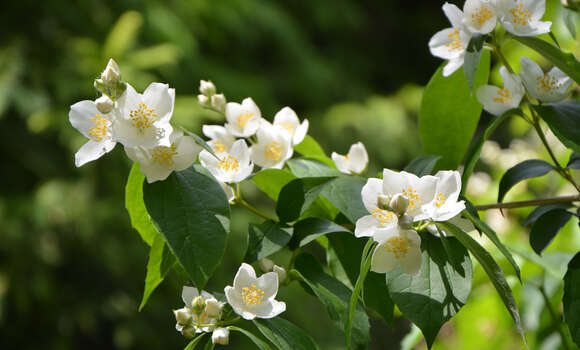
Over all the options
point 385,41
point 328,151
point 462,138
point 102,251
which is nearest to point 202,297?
point 462,138

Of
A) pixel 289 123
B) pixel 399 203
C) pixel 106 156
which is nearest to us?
pixel 399 203

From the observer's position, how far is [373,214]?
39 cm

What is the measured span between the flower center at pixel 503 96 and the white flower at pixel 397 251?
0.64 feet

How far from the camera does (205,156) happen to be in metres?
0.47

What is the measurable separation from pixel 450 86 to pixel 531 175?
4.2 inches

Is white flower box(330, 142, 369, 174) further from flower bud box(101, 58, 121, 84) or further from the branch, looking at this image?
flower bud box(101, 58, 121, 84)

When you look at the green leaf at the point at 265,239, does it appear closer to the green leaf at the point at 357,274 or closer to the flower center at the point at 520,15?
the green leaf at the point at 357,274

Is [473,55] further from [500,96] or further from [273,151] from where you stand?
[273,151]

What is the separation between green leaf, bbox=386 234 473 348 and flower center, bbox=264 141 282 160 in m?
0.17

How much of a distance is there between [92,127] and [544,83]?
0.37 meters

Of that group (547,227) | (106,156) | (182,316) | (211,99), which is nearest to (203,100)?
(211,99)

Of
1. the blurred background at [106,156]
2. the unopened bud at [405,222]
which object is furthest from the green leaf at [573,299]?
the blurred background at [106,156]

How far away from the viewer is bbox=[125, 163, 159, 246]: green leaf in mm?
426

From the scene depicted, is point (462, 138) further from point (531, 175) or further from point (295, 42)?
point (295, 42)
